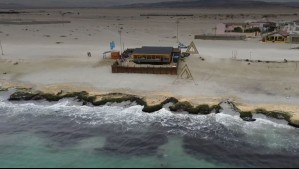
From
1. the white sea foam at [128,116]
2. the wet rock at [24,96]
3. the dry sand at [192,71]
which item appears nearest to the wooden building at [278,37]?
the dry sand at [192,71]

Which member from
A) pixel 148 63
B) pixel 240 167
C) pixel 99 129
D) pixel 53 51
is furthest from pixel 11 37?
pixel 240 167

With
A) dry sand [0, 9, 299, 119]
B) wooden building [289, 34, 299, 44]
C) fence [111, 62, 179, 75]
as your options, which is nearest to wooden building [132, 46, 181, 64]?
fence [111, 62, 179, 75]

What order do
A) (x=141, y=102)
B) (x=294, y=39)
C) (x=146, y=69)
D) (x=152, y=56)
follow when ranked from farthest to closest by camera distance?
(x=294, y=39), (x=152, y=56), (x=146, y=69), (x=141, y=102)

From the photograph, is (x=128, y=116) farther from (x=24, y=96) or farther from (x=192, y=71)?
(x=192, y=71)

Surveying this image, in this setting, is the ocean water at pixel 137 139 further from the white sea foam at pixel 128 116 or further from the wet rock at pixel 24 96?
the wet rock at pixel 24 96

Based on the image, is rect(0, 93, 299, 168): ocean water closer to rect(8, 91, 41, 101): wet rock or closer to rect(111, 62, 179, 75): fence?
rect(8, 91, 41, 101): wet rock

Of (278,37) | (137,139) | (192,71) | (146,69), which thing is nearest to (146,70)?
(146,69)

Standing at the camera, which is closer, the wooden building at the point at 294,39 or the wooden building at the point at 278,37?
the wooden building at the point at 294,39
